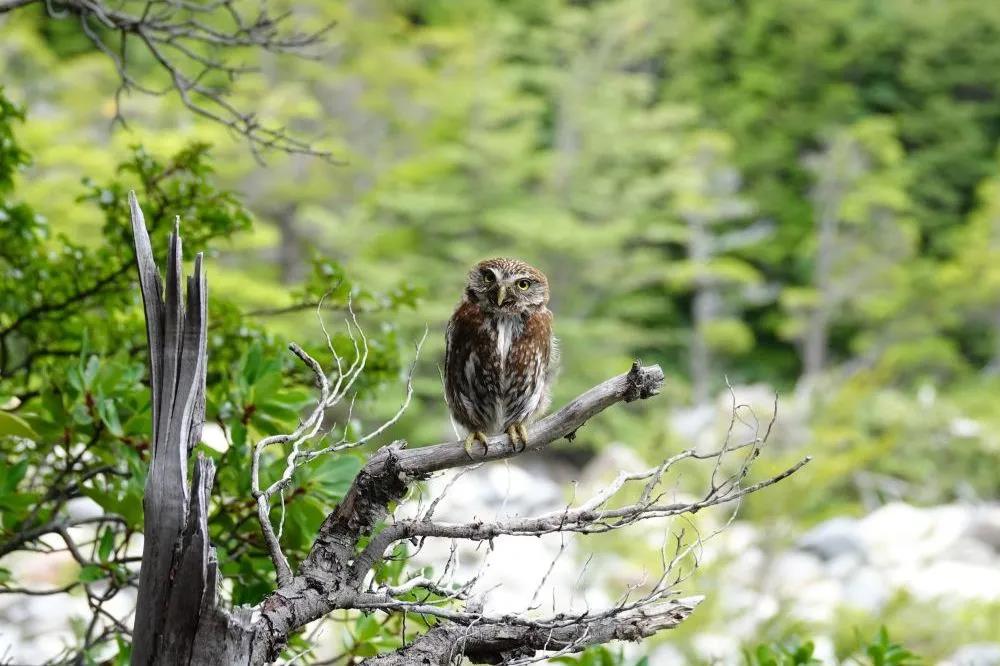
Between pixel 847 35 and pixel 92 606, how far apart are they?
59.0 ft

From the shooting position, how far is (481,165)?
45.6 ft

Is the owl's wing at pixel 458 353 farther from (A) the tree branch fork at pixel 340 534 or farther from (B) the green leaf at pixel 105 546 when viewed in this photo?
(B) the green leaf at pixel 105 546

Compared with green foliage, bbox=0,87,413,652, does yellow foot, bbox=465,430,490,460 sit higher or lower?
lower

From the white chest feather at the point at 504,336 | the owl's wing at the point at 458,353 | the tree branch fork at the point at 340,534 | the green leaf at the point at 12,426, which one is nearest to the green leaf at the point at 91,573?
the green leaf at the point at 12,426

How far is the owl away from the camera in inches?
78.2

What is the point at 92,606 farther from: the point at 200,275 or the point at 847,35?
the point at 847,35

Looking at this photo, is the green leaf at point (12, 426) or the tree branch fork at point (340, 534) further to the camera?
the green leaf at point (12, 426)

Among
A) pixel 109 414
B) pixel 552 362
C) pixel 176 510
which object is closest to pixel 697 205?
pixel 552 362

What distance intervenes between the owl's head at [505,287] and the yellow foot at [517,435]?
22 cm

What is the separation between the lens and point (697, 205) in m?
14.9

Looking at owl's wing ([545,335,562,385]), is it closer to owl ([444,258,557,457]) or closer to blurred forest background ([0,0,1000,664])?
owl ([444,258,557,457])

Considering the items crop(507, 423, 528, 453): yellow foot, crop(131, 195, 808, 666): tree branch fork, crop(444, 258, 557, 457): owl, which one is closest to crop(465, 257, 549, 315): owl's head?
crop(444, 258, 557, 457): owl

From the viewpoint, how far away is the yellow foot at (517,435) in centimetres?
159

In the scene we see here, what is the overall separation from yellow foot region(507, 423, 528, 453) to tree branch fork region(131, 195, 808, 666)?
65 mm
